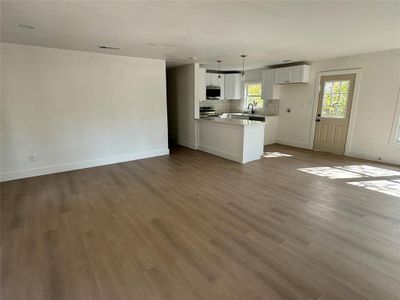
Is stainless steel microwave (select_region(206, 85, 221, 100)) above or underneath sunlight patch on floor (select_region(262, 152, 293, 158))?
above

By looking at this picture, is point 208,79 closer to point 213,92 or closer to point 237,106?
point 213,92

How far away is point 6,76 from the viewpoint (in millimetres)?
3945

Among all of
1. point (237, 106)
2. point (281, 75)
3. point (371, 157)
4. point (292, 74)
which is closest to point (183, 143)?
point (237, 106)

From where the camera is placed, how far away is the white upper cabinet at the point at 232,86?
8086 mm

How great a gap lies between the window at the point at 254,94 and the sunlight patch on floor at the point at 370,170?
3.92 meters

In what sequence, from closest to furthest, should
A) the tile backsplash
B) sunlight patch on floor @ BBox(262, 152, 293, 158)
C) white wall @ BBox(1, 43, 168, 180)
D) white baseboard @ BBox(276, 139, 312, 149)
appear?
white wall @ BBox(1, 43, 168, 180) < sunlight patch on floor @ BBox(262, 152, 293, 158) < white baseboard @ BBox(276, 139, 312, 149) < the tile backsplash

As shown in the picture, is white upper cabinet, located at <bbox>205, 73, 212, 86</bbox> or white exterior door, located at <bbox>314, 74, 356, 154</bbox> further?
white upper cabinet, located at <bbox>205, 73, 212, 86</bbox>

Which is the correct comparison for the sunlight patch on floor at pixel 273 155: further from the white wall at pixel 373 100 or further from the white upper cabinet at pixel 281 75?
the white upper cabinet at pixel 281 75

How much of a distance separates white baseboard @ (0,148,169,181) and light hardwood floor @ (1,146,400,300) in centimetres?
21

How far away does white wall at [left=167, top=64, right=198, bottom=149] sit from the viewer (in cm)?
646

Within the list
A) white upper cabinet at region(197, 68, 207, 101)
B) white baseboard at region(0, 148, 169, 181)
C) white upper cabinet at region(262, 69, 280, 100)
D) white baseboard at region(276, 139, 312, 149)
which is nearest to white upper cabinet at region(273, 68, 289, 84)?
white upper cabinet at region(262, 69, 280, 100)

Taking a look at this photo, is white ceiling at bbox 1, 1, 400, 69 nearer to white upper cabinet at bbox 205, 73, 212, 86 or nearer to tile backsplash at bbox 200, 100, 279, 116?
tile backsplash at bbox 200, 100, 279, 116

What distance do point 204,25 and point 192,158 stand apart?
3416 mm

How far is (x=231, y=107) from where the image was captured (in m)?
9.10
